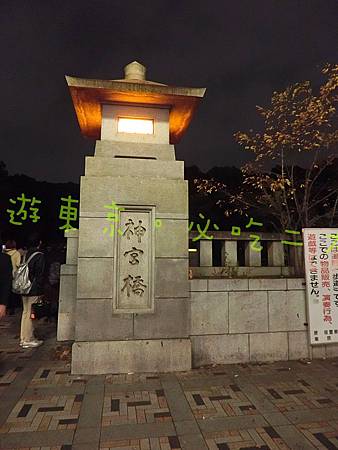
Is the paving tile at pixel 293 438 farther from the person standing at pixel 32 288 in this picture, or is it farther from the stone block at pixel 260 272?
the person standing at pixel 32 288

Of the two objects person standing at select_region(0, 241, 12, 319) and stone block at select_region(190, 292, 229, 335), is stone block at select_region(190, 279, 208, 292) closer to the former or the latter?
stone block at select_region(190, 292, 229, 335)

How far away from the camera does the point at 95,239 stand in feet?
18.0

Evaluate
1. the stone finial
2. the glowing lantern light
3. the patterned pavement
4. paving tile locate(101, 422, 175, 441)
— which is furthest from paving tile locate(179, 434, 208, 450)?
the stone finial

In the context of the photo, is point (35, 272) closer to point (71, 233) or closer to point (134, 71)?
point (71, 233)

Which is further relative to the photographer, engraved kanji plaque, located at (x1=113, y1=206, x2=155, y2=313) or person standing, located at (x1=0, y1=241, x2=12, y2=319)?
engraved kanji plaque, located at (x1=113, y1=206, x2=155, y2=313)

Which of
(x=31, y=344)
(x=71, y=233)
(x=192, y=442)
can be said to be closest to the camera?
(x=192, y=442)

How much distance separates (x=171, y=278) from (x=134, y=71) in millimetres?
4029

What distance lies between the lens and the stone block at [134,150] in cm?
591

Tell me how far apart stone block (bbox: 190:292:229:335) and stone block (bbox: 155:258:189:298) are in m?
0.31

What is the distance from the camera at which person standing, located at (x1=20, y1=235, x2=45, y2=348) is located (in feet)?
22.7

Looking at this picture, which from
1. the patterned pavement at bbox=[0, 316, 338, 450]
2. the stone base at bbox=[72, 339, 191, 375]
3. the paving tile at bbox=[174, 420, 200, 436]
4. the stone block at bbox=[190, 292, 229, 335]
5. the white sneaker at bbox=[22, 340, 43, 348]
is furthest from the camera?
the white sneaker at bbox=[22, 340, 43, 348]

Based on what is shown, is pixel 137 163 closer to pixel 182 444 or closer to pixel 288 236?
pixel 288 236

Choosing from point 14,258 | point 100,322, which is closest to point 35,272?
point 14,258

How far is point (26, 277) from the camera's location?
688 centimetres
